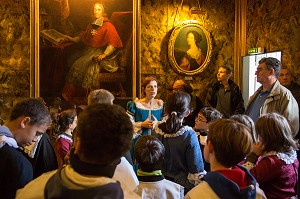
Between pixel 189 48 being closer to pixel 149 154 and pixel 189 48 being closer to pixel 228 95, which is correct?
pixel 228 95

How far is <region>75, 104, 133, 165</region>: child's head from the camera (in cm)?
173

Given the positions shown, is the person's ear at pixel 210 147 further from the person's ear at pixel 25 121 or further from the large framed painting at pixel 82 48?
the large framed painting at pixel 82 48

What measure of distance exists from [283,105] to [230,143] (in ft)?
10.2

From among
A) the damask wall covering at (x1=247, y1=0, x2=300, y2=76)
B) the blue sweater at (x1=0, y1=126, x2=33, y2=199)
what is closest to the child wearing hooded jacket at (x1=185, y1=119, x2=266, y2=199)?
the blue sweater at (x1=0, y1=126, x2=33, y2=199)

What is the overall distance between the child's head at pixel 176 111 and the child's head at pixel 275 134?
3.28 ft

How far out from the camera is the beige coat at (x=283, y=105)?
17.3ft

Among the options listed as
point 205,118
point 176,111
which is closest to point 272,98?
point 205,118

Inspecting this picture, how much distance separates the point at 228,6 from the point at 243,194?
817 centimetres

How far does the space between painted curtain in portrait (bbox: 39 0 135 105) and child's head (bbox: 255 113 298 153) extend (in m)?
5.86

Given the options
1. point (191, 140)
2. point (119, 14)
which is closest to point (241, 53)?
point (119, 14)

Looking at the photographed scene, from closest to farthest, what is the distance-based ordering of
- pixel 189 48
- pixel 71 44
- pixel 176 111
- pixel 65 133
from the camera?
pixel 176 111 → pixel 65 133 → pixel 71 44 → pixel 189 48

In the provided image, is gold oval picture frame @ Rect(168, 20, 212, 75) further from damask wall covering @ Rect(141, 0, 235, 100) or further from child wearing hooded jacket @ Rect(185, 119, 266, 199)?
child wearing hooded jacket @ Rect(185, 119, 266, 199)

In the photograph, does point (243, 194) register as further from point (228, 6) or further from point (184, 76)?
point (228, 6)

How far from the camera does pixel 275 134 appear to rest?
323 centimetres
